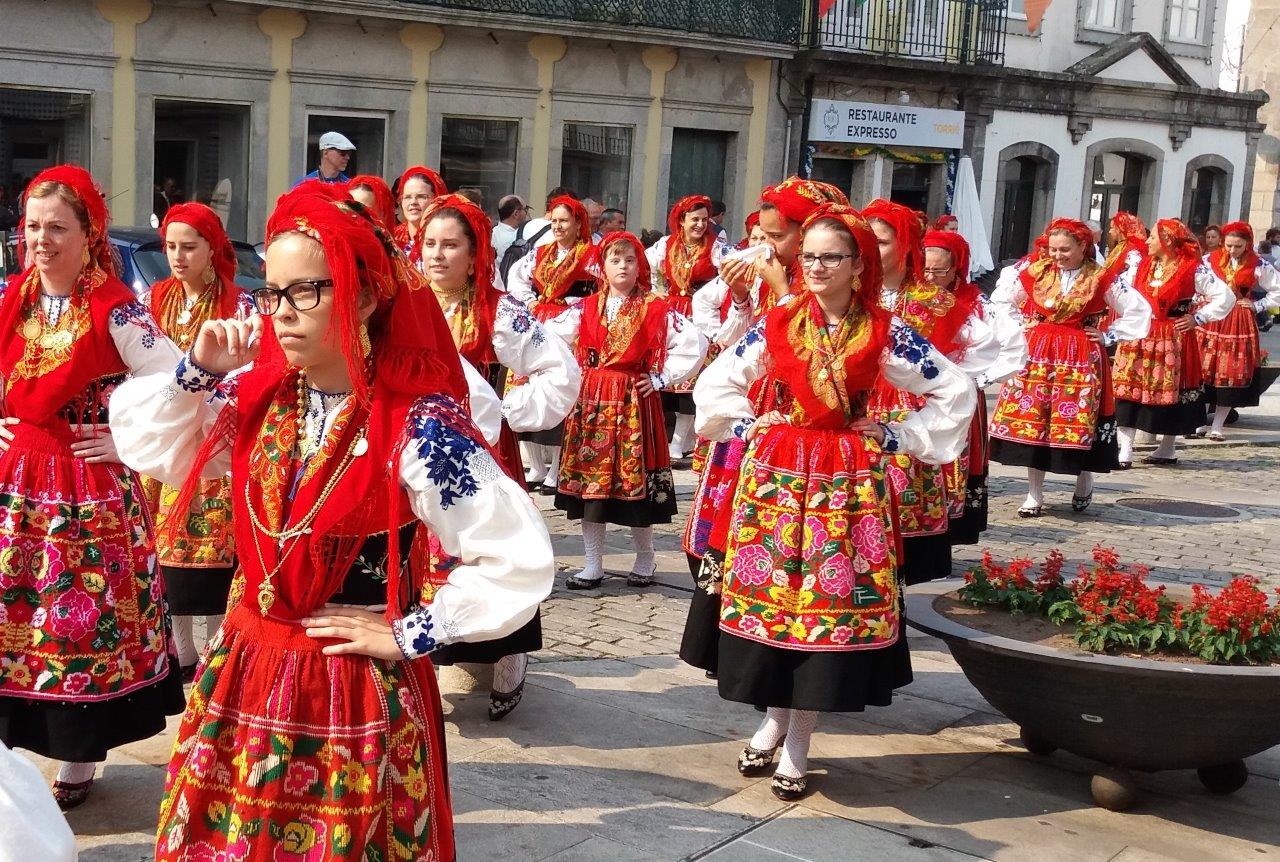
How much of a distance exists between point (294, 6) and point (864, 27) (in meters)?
10.7

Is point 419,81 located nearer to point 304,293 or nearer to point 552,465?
point 552,465

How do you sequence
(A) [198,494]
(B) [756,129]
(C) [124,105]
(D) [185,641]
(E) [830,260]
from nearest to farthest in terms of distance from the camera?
(E) [830,260] → (A) [198,494] → (D) [185,641] → (C) [124,105] → (B) [756,129]

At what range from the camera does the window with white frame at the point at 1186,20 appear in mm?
29578

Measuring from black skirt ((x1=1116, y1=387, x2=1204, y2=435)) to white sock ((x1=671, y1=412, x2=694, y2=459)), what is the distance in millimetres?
3495

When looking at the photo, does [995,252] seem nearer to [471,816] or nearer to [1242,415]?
[1242,415]

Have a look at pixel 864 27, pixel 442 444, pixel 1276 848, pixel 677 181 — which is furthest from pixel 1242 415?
pixel 442 444

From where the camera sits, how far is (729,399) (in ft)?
18.2

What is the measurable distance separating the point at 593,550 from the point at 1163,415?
658 centimetres

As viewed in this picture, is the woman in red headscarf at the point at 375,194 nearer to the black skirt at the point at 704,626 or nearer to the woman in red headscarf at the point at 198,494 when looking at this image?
the woman in red headscarf at the point at 198,494

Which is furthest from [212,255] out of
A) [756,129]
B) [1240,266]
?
[756,129]

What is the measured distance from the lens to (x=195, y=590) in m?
6.03

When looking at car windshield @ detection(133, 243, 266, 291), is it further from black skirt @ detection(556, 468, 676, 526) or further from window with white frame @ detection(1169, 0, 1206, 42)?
window with white frame @ detection(1169, 0, 1206, 42)

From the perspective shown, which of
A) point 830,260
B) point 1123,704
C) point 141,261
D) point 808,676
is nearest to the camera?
point 1123,704

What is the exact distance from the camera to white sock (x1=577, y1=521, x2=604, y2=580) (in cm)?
814
